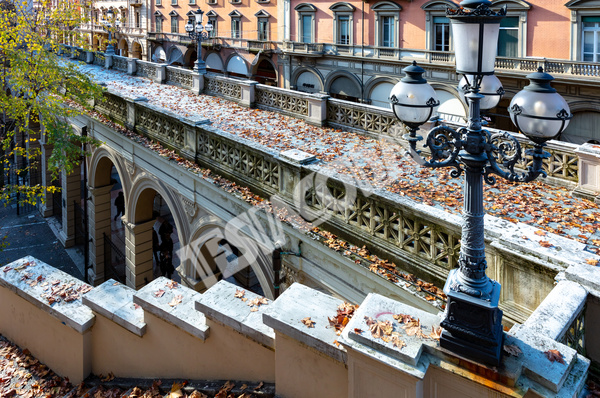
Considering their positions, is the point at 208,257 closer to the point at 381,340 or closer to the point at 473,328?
the point at 381,340

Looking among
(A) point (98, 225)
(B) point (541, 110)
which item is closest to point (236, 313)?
(B) point (541, 110)

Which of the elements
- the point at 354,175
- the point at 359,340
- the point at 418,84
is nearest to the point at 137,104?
the point at 354,175

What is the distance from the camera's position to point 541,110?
372 centimetres

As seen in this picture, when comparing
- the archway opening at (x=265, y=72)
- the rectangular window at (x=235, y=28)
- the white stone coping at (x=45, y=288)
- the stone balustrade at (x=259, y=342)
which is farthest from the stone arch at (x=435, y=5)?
the white stone coping at (x=45, y=288)

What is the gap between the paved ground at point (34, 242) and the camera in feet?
66.0

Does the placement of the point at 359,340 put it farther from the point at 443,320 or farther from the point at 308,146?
the point at 308,146

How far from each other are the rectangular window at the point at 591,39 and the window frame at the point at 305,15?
17.4 metres

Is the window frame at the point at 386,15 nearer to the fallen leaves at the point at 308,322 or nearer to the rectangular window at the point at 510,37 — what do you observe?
the rectangular window at the point at 510,37

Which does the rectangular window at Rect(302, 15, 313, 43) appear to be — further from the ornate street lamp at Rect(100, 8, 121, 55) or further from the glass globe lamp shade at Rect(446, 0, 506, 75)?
the glass globe lamp shade at Rect(446, 0, 506, 75)

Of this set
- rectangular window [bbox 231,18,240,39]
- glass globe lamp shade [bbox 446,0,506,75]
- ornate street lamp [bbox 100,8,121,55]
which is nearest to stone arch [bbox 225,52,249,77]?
rectangular window [bbox 231,18,240,39]

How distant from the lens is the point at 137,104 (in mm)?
14102

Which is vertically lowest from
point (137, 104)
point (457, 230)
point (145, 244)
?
point (145, 244)

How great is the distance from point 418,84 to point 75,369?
5.80m

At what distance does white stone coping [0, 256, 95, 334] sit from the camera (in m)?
6.18
